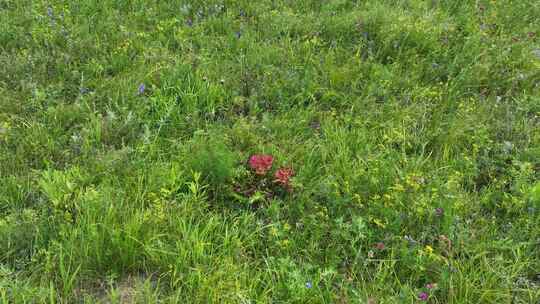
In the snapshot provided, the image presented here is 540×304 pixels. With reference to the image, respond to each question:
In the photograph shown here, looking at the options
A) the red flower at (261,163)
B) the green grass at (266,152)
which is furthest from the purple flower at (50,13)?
the red flower at (261,163)

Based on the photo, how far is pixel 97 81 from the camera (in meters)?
4.04

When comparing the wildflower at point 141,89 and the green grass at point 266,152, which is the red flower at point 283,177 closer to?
the green grass at point 266,152

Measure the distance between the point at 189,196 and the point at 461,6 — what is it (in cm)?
399

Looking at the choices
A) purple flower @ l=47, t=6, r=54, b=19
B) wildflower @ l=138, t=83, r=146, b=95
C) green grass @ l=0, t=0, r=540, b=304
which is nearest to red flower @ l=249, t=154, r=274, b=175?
green grass @ l=0, t=0, r=540, b=304

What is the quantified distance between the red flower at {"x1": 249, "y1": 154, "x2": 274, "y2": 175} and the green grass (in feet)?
0.22

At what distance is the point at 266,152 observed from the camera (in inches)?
134

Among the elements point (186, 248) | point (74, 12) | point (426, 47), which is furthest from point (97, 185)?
point (426, 47)

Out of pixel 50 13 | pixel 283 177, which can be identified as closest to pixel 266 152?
pixel 283 177

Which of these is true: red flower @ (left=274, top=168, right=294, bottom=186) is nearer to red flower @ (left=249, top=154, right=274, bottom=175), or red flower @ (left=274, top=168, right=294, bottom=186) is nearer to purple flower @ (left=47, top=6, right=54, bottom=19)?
red flower @ (left=249, top=154, right=274, bottom=175)

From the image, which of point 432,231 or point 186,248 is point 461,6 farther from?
point 186,248

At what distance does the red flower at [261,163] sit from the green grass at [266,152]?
0.22 feet

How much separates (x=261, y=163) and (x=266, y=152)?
8.7 inches

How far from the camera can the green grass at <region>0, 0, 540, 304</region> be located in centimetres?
263

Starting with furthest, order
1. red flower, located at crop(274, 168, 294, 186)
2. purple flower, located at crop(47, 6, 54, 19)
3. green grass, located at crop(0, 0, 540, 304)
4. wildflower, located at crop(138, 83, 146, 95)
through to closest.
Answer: purple flower, located at crop(47, 6, 54, 19), wildflower, located at crop(138, 83, 146, 95), red flower, located at crop(274, 168, 294, 186), green grass, located at crop(0, 0, 540, 304)
